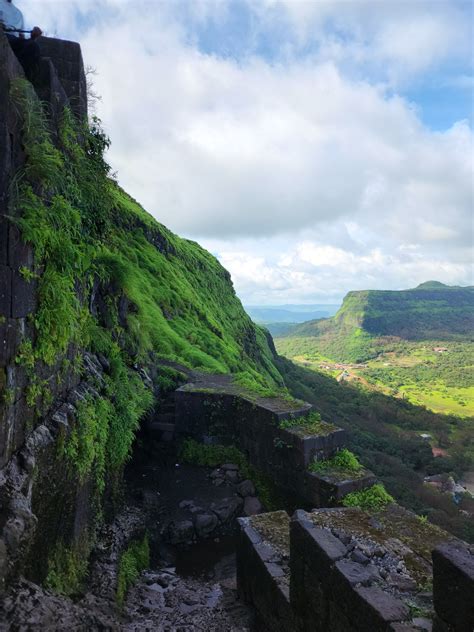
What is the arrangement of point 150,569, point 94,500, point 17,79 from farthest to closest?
point 150,569, point 94,500, point 17,79

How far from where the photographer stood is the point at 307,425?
9000 mm

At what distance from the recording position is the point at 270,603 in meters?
5.50

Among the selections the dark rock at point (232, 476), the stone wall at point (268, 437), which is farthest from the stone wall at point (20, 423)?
the dark rock at point (232, 476)

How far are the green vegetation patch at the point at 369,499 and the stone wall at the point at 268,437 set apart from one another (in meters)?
0.17

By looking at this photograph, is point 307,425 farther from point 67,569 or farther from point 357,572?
point 67,569

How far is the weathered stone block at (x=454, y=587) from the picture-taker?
2684 millimetres

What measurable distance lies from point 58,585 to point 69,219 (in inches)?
169

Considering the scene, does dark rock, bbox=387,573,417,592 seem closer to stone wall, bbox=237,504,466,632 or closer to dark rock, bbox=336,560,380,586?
stone wall, bbox=237,504,466,632

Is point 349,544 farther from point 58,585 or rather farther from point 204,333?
point 204,333

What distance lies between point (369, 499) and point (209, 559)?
11.3 feet

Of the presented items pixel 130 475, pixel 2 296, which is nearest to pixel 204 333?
pixel 130 475

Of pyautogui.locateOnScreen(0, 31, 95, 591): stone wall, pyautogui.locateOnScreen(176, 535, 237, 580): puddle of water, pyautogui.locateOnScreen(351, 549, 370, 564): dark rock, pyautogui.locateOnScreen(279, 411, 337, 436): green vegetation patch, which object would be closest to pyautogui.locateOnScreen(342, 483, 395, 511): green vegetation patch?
pyautogui.locateOnScreen(279, 411, 337, 436): green vegetation patch

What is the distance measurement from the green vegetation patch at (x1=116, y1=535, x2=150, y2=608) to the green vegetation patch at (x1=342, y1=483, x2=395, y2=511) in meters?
3.67

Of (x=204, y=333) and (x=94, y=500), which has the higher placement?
(x=204, y=333)
